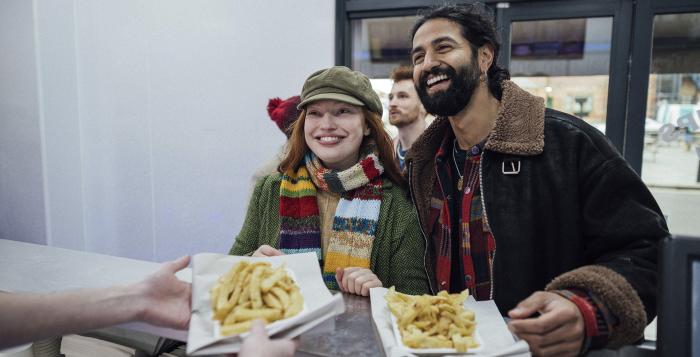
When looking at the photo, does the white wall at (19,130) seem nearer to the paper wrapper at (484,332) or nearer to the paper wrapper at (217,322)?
the paper wrapper at (217,322)

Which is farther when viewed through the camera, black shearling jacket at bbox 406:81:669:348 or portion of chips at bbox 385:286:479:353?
black shearling jacket at bbox 406:81:669:348

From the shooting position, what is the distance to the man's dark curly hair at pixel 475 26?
183cm

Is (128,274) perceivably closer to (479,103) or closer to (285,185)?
(285,185)

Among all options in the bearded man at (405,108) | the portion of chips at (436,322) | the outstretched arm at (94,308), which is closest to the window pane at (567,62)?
the bearded man at (405,108)

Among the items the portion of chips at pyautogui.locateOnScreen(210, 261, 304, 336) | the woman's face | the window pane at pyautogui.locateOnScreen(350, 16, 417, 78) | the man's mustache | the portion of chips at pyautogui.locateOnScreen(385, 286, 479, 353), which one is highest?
the window pane at pyautogui.locateOnScreen(350, 16, 417, 78)

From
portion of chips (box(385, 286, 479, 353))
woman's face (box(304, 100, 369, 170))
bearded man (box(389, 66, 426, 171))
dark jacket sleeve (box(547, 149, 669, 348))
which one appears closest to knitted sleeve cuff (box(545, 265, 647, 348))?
dark jacket sleeve (box(547, 149, 669, 348))

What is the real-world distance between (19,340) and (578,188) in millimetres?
1579

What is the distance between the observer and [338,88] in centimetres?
187

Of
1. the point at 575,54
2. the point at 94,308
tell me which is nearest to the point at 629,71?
the point at 575,54

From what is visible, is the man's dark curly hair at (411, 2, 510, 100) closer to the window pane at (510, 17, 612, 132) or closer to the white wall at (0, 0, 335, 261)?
the window pane at (510, 17, 612, 132)

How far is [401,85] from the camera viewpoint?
12.5ft

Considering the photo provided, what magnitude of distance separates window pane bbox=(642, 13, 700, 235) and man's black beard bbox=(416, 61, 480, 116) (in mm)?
2372

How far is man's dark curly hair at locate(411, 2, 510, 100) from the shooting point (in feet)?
6.02

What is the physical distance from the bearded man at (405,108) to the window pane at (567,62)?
815 mm
